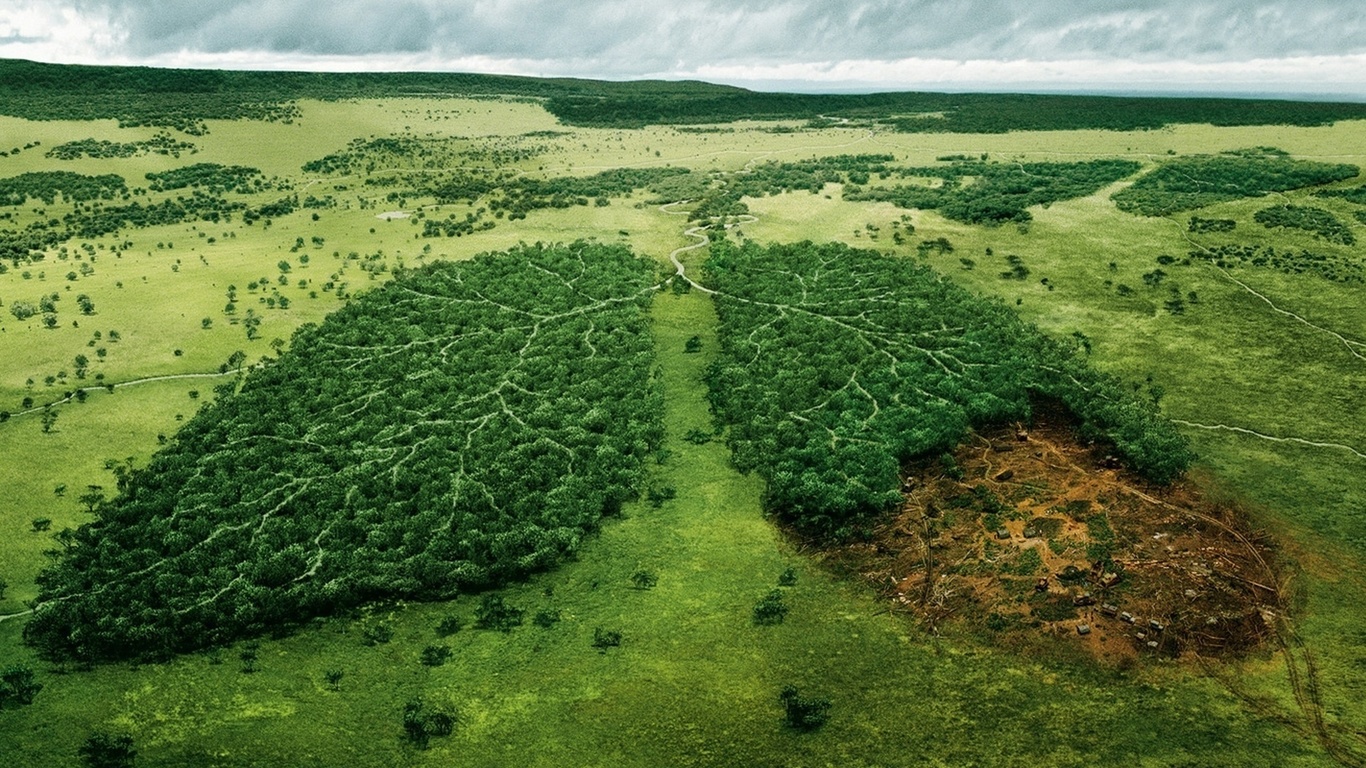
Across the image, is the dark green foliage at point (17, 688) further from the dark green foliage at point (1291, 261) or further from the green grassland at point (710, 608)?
the dark green foliage at point (1291, 261)

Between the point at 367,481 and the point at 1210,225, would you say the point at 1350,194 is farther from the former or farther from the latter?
the point at 367,481

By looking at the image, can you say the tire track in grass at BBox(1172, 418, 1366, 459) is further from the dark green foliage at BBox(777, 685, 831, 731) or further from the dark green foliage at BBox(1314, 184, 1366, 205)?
the dark green foliage at BBox(1314, 184, 1366, 205)

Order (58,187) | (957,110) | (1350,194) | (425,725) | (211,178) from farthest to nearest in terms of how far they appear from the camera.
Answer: (957,110) → (211,178) → (58,187) → (1350,194) → (425,725)

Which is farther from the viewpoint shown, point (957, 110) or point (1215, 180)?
point (957, 110)

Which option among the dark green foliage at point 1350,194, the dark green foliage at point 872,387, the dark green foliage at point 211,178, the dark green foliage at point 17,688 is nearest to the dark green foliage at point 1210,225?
the dark green foliage at point 1350,194

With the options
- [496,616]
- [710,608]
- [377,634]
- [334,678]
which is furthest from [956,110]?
[334,678]

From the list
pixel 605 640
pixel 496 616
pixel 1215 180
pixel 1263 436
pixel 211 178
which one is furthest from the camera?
pixel 211 178

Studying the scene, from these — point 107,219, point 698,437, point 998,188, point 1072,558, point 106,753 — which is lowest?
point 106,753

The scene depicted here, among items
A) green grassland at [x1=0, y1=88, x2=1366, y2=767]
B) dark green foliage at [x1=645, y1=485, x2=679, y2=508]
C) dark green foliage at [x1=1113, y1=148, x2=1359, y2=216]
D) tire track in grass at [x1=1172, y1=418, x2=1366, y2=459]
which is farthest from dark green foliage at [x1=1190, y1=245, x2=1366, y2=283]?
dark green foliage at [x1=645, y1=485, x2=679, y2=508]
